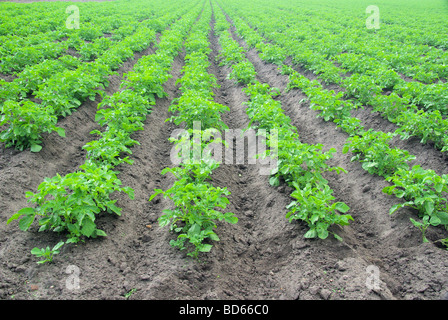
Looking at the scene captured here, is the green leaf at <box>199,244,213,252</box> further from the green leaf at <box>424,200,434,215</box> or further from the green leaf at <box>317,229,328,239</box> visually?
the green leaf at <box>424,200,434,215</box>

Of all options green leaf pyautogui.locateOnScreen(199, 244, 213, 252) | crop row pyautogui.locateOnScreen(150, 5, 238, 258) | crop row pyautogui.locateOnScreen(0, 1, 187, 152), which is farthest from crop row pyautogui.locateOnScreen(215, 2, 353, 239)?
crop row pyautogui.locateOnScreen(0, 1, 187, 152)

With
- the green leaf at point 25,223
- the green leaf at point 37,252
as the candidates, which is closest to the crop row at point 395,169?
the green leaf at point 37,252

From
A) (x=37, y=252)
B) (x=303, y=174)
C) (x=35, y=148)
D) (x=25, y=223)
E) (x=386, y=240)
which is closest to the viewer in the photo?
(x=37, y=252)

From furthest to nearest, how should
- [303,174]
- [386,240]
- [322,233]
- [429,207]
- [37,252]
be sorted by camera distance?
[303,174]
[386,240]
[429,207]
[322,233]
[37,252]

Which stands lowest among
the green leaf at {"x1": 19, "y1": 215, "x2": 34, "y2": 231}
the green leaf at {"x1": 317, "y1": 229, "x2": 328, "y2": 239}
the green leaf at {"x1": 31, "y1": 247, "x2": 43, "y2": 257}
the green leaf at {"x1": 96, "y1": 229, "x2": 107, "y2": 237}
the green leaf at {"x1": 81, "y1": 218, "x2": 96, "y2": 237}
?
the green leaf at {"x1": 317, "y1": 229, "x2": 328, "y2": 239}

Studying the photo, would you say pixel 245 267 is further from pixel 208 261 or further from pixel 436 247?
pixel 436 247

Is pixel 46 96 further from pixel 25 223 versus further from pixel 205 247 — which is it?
pixel 205 247

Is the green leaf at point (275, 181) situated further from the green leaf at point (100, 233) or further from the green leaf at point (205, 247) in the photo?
the green leaf at point (100, 233)

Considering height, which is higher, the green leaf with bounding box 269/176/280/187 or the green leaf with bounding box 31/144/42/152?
the green leaf with bounding box 31/144/42/152

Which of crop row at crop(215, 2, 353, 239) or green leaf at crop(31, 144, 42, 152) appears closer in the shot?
crop row at crop(215, 2, 353, 239)

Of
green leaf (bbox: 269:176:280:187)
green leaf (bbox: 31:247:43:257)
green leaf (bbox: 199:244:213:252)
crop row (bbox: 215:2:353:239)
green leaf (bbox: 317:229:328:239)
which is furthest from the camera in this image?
green leaf (bbox: 269:176:280:187)

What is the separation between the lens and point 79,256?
137 inches

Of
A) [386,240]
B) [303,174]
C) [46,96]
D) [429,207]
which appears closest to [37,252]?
[303,174]

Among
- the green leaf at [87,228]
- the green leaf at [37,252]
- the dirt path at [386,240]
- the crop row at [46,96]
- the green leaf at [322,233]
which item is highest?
the crop row at [46,96]
